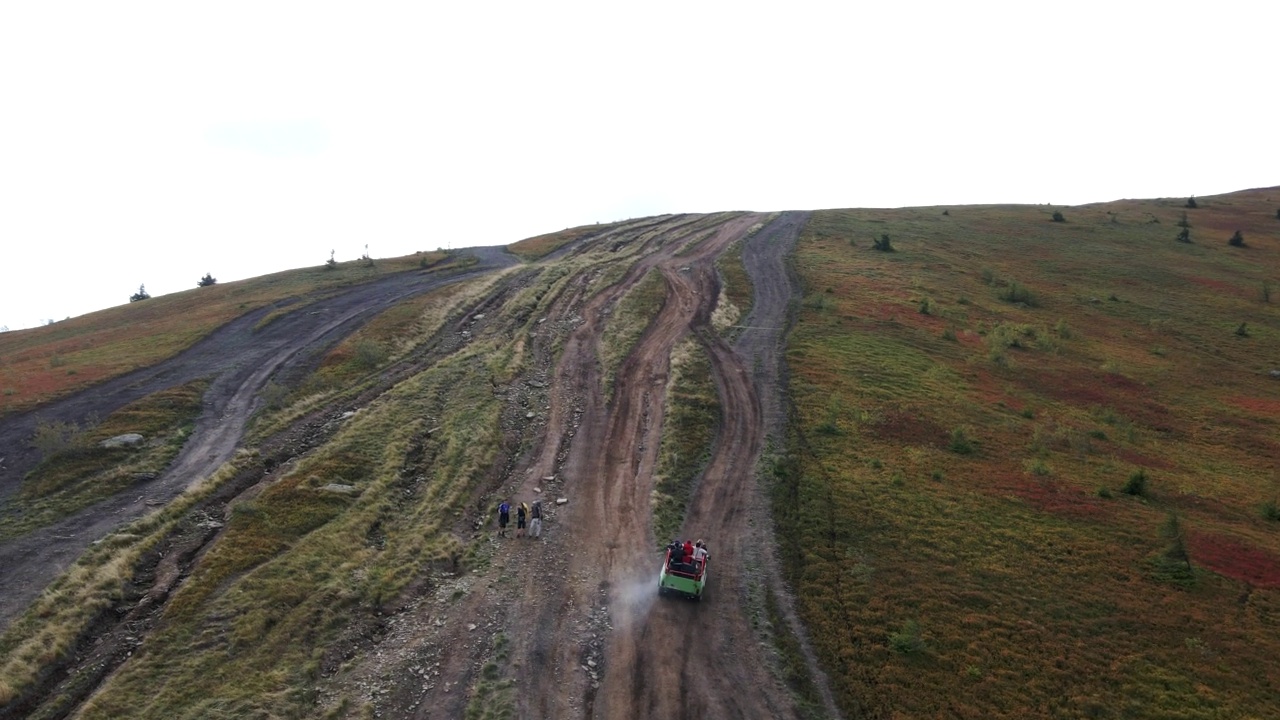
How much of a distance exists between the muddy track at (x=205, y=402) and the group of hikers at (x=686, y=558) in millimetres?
24470

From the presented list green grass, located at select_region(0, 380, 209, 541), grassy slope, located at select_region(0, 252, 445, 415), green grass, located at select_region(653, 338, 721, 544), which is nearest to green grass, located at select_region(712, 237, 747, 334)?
green grass, located at select_region(653, 338, 721, 544)

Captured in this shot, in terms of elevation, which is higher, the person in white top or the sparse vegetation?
the sparse vegetation

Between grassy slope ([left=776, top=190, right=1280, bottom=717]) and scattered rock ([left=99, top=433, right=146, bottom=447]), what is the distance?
36.9 m

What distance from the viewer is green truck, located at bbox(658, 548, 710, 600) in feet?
75.2

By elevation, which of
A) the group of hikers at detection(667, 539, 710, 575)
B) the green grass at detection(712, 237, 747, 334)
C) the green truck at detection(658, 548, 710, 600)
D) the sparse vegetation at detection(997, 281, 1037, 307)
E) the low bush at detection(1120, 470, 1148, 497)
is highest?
the green grass at detection(712, 237, 747, 334)

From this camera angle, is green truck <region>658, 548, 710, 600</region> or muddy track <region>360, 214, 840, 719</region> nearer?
muddy track <region>360, 214, 840, 719</region>

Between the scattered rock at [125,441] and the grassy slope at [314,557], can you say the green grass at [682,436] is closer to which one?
the grassy slope at [314,557]

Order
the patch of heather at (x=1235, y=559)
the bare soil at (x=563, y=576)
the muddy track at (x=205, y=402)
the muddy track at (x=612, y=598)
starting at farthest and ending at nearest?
the muddy track at (x=205, y=402) < the patch of heather at (x=1235, y=559) < the bare soil at (x=563, y=576) < the muddy track at (x=612, y=598)

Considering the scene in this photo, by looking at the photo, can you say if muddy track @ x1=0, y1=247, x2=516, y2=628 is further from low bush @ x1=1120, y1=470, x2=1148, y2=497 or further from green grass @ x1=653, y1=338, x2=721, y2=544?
low bush @ x1=1120, y1=470, x2=1148, y2=497

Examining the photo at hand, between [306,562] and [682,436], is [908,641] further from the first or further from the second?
[306,562]

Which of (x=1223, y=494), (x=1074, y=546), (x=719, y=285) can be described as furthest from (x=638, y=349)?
(x=1223, y=494)

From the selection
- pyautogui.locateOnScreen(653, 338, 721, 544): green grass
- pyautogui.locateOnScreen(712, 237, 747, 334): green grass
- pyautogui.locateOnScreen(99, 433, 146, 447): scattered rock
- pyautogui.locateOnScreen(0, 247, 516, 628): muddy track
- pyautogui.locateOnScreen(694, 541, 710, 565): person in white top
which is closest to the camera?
pyautogui.locateOnScreen(694, 541, 710, 565): person in white top

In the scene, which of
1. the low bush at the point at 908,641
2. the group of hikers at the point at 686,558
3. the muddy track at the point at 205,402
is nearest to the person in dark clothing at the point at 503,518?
the group of hikers at the point at 686,558

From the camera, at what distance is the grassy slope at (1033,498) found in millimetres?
20062
